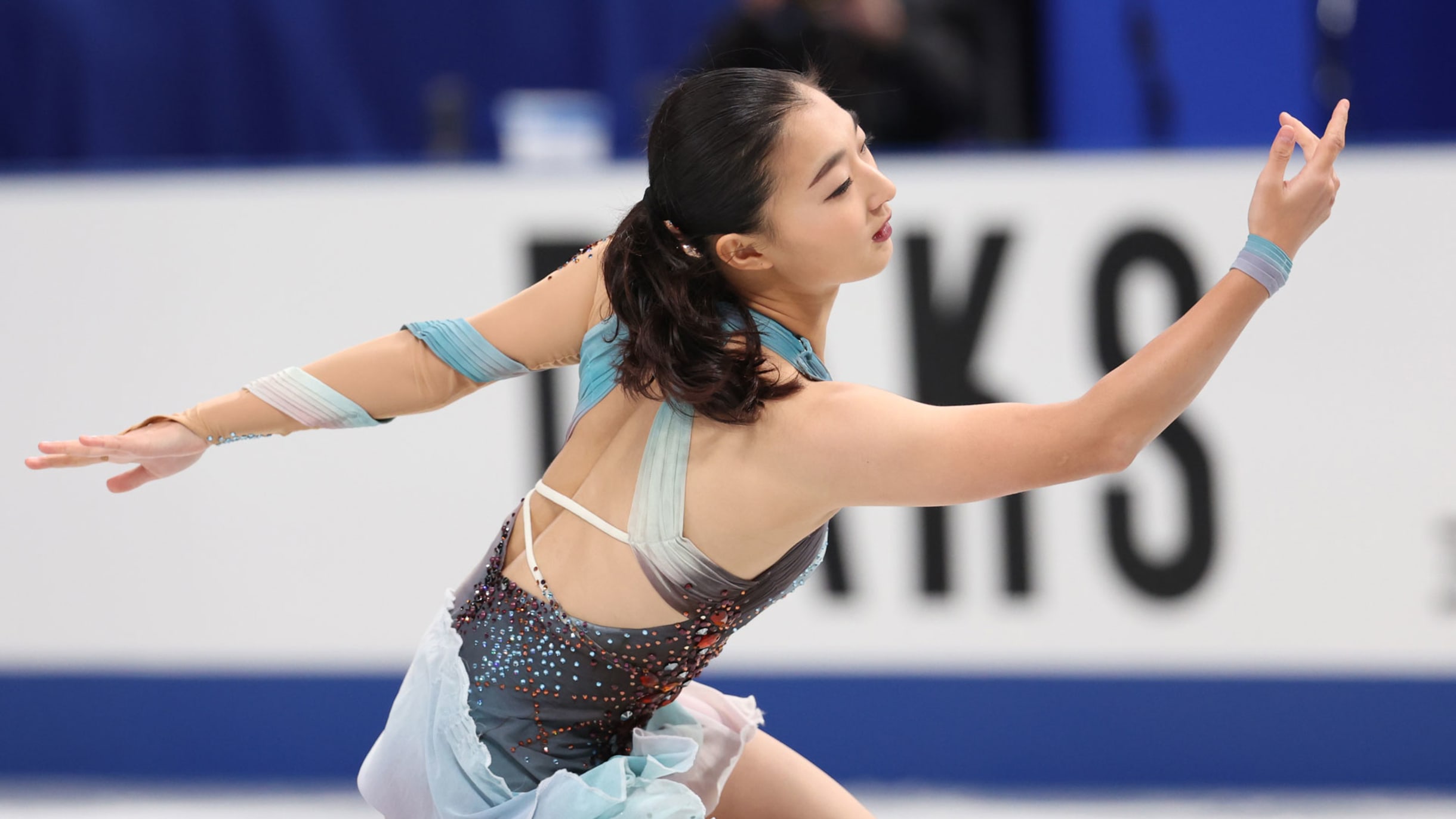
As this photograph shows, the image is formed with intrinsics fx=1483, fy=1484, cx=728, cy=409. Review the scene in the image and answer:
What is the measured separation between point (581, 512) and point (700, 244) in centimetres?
34

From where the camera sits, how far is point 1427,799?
3414 millimetres

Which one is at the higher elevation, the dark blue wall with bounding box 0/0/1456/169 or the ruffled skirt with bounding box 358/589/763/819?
the dark blue wall with bounding box 0/0/1456/169

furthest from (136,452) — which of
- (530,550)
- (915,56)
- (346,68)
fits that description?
(346,68)

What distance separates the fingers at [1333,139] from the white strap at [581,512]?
0.84m

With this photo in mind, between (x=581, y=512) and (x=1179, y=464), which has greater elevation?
(x=581, y=512)

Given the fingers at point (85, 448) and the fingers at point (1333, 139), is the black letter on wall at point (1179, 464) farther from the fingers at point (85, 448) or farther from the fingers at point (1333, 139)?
the fingers at point (85, 448)

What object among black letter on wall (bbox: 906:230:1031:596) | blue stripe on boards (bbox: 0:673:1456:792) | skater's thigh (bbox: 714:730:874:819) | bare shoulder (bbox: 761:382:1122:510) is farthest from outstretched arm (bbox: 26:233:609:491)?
blue stripe on boards (bbox: 0:673:1456:792)

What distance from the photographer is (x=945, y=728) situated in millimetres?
3539

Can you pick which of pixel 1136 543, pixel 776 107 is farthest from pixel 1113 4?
pixel 776 107

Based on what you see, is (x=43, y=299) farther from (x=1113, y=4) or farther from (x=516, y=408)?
(x=1113, y=4)

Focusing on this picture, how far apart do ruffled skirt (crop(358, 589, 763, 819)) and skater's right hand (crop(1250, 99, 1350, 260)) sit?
2.94 feet

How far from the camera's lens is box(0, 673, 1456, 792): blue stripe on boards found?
3.46 meters

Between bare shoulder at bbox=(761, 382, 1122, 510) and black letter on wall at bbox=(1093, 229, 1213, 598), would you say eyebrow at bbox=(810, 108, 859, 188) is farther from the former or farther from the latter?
black letter on wall at bbox=(1093, 229, 1213, 598)

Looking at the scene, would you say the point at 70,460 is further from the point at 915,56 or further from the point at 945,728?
the point at 915,56
